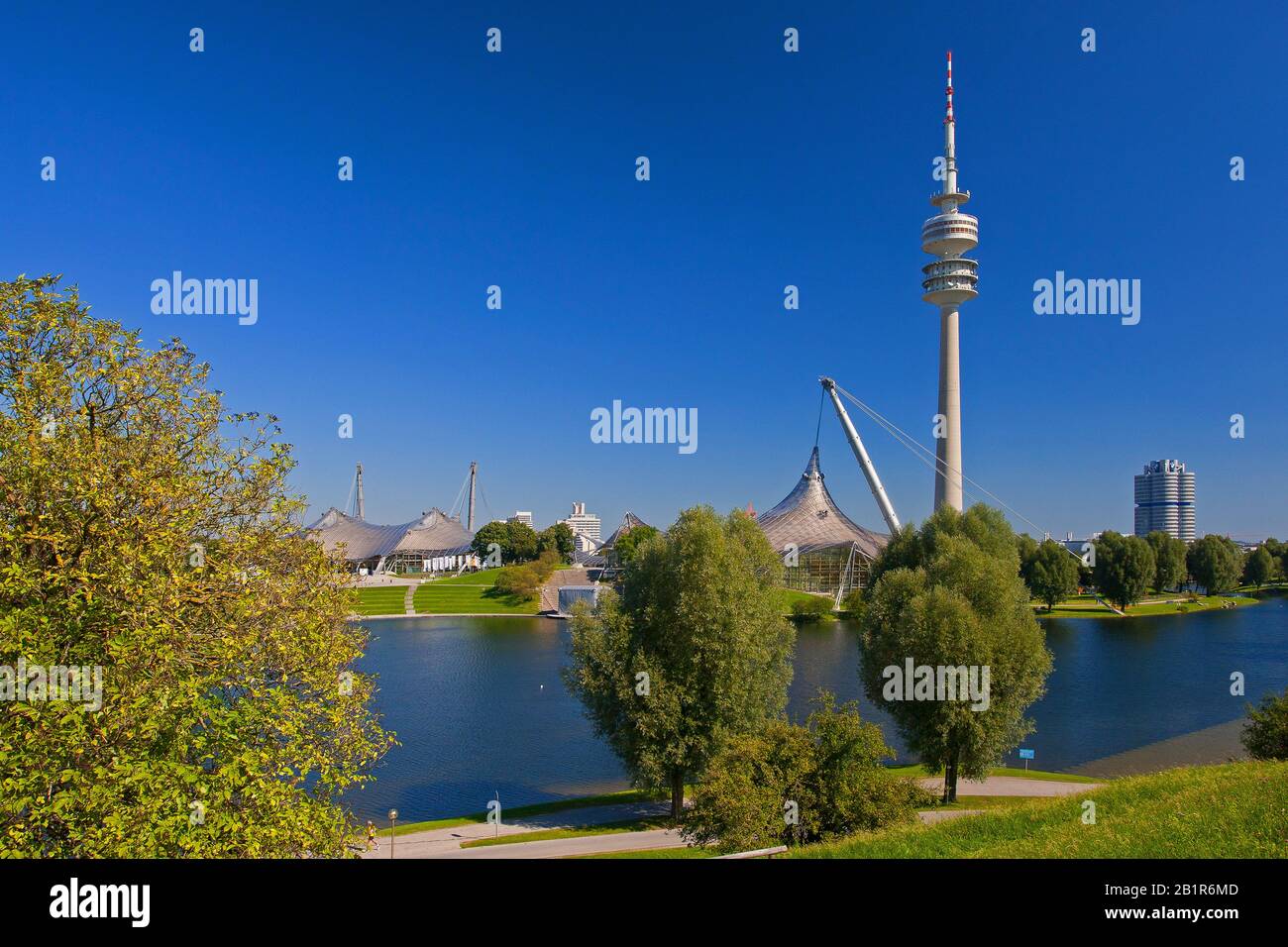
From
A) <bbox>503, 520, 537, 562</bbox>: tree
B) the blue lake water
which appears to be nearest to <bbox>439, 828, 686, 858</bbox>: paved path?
the blue lake water

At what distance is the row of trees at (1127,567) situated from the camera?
69500mm

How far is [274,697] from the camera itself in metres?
8.25

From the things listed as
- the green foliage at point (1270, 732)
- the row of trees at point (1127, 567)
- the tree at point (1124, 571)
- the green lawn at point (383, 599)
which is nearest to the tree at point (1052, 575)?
the row of trees at point (1127, 567)

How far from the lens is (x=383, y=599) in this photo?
269ft

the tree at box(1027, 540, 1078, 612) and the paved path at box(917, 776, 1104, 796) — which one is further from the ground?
the tree at box(1027, 540, 1078, 612)

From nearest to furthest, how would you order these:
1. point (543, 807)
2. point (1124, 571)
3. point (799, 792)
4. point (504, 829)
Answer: point (799, 792) → point (504, 829) → point (543, 807) → point (1124, 571)

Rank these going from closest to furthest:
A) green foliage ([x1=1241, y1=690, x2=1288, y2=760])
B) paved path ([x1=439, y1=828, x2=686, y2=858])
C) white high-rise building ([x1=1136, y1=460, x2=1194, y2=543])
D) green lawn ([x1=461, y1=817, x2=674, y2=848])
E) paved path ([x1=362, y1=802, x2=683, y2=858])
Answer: green foliage ([x1=1241, y1=690, x2=1288, y2=760])
paved path ([x1=439, y1=828, x2=686, y2=858])
paved path ([x1=362, y1=802, x2=683, y2=858])
green lawn ([x1=461, y1=817, x2=674, y2=848])
white high-rise building ([x1=1136, y1=460, x2=1194, y2=543])

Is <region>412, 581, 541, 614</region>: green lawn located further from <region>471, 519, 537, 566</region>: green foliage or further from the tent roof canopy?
the tent roof canopy

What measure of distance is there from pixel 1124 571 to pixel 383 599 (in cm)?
7091

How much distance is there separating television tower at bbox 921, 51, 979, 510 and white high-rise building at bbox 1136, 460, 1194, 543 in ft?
441

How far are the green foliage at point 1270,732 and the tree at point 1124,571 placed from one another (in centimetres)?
5784

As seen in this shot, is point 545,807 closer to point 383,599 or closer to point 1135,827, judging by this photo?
point 1135,827

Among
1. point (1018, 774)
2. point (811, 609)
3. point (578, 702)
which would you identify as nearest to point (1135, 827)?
point (1018, 774)

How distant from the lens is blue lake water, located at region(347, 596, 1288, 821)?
25.4m
